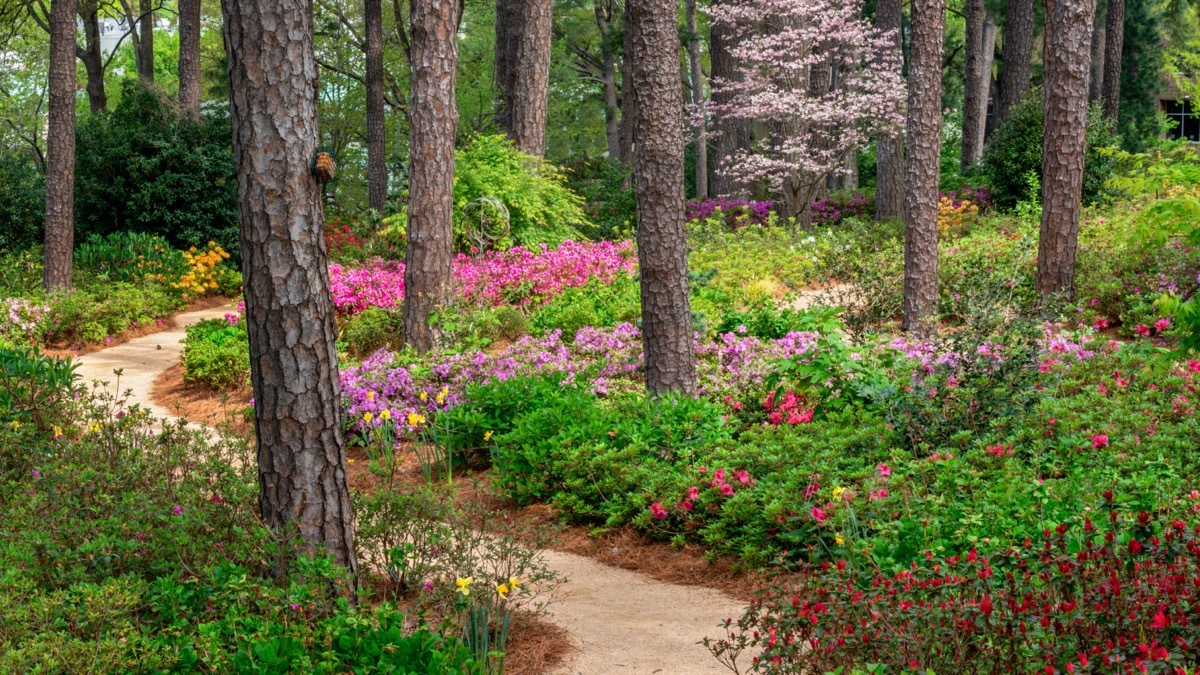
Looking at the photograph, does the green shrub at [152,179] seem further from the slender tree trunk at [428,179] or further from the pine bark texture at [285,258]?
the pine bark texture at [285,258]

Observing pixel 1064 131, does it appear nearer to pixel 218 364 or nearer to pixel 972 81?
pixel 218 364

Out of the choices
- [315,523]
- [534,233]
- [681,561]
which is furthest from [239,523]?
[534,233]

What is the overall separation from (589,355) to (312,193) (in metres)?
5.03

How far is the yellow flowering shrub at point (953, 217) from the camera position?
16203 millimetres

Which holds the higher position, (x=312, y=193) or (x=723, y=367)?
(x=312, y=193)

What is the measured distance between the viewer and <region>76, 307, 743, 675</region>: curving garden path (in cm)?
428

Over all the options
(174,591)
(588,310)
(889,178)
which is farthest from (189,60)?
(174,591)

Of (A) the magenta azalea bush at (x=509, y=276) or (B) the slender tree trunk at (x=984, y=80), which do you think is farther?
(B) the slender tree trunk at (x=984, y=80)

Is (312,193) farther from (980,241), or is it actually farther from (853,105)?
(853,105)

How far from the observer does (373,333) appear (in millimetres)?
11430

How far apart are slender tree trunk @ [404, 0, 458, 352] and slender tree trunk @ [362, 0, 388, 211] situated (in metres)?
11.9

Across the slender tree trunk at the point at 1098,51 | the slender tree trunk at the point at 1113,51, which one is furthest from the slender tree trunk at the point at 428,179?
the slender tree trunk at the point at 1098,51

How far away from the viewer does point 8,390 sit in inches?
280

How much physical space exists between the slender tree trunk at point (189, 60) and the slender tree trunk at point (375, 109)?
10.4 feet
